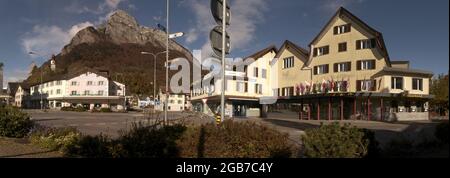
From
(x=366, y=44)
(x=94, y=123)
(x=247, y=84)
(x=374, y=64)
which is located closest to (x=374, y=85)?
(x=374, y=64)

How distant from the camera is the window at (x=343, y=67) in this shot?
42344 millimetres

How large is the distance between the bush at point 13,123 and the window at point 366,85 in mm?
33781

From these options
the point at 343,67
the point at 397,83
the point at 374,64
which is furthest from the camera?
the point at 343,67

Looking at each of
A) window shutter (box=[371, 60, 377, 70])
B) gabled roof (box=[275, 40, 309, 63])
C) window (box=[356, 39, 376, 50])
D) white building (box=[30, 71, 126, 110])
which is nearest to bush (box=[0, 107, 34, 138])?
window shutter (box=[371, 60, 377, 70])

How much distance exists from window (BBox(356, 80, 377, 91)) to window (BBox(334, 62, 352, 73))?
1.94 m

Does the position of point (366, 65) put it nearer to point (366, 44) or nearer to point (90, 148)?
point (366, 44)

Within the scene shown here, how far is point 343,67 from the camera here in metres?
42.9

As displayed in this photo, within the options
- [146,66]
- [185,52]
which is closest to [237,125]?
[185,52]

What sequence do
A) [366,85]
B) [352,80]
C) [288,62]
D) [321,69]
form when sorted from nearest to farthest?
[366,85] < [352,80] < [321,69] < [288,62]

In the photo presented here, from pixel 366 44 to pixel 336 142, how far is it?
38.4 meters

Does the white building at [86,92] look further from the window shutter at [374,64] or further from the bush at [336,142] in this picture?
the bush at [336,142]

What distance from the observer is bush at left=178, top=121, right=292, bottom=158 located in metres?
7.97
